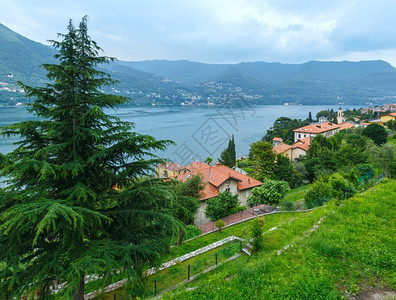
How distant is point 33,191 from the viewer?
211 inches

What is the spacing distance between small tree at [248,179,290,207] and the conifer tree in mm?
13877

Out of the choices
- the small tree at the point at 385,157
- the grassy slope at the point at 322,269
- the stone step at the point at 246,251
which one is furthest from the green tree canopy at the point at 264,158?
the stone step at the point at 246,251

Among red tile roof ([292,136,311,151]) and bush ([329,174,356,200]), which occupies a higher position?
bush ([329,174,356,200])

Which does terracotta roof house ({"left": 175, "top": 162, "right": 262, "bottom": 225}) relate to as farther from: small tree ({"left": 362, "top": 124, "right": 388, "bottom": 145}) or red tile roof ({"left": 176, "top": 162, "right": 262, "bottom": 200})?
small tree ({"left": 362, "top": 124, "right": 388, "bottom": 145})

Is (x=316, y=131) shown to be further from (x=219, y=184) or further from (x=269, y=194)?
(x=219, y=184)

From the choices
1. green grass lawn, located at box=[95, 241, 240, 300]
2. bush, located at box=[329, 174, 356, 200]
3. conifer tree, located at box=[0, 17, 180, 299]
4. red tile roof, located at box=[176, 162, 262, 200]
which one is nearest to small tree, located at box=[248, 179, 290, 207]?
red tile roof, located at box=[176, 162, 262, 200]

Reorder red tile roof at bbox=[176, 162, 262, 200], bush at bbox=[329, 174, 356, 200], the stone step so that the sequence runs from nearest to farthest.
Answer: the stone step
bush at bbox=[329, 174, 356, 200]
red tile roof at bbox=[176, 162, 262, 200]

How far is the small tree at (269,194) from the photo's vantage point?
1828cm

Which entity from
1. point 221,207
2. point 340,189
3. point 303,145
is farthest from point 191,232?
point 303,145

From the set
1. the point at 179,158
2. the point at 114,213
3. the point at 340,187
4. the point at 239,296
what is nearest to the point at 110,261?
the point at 114,213

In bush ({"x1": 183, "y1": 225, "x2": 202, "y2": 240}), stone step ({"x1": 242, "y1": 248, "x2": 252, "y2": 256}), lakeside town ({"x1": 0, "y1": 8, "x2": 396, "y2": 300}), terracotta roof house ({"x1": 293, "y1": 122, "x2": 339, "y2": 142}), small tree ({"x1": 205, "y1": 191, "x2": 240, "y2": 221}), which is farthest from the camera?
terracotta roof house ({"x1": 293, "y1": 122, "x2": 339, "y2": 142})

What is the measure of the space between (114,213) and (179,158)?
5206 centimetres

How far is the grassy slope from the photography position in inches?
201

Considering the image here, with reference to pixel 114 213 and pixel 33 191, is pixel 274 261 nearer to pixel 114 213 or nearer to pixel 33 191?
pixel 114 213
